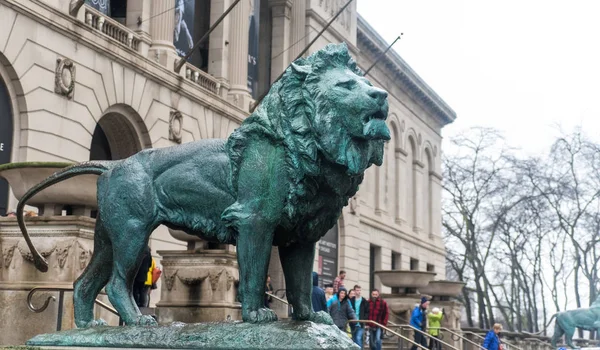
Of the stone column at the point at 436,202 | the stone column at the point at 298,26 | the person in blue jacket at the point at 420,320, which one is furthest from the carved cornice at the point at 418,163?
the person in blue jacket at the point at 420,320

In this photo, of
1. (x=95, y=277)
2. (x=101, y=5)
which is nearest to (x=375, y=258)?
(x=101, y=5)

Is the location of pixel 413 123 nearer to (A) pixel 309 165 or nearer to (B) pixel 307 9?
(B) pixel 307 9

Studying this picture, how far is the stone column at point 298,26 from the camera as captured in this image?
34.3 metres

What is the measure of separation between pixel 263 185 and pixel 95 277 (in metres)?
1.49

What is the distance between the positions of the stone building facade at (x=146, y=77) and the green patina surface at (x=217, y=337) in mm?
14254

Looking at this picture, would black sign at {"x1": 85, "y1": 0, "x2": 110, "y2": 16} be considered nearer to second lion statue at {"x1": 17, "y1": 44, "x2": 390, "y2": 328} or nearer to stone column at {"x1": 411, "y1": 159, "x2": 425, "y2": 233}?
second lion statue at {"x1": 17, "y1": 44, "x2": 390, "y2": 328}

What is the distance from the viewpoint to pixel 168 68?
2495cm

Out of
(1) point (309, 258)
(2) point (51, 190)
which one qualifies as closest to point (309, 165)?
(1) point (309, 258)

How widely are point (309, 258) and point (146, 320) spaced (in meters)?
1.13

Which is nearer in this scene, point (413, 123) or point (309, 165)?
point (309, 165)

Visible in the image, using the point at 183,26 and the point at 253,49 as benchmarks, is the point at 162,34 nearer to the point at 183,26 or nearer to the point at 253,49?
the point at 183,26

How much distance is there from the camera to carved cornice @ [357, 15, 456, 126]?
1769 inches

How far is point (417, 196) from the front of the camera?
54.1 meters

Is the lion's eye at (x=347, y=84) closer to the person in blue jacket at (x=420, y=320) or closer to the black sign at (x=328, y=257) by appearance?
the person in blue jacket at (x=420, y=320)
